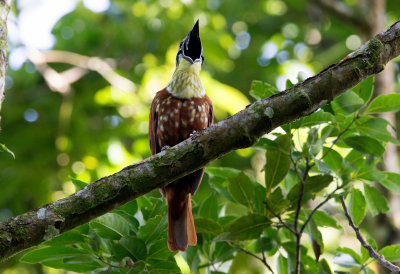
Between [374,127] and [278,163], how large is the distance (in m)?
0.52

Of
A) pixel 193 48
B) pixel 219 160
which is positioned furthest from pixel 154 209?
pixel 219 160

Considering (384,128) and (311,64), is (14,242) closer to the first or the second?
(384,128)

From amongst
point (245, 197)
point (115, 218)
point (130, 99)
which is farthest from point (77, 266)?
point (130, 99)

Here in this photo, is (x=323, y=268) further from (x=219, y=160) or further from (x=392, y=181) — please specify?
(x=219, y=160)

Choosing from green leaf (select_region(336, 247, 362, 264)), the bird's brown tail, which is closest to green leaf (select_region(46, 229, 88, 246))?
the bird's brown tail

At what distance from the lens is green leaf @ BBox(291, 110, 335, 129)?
2.47 metres

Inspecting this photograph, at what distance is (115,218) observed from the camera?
2.41 m

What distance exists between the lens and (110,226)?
238 centimetres

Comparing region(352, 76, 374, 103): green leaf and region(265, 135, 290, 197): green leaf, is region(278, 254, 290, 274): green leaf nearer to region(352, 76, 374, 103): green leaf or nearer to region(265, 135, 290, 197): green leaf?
region(265, 135, 290, 197): green leaf

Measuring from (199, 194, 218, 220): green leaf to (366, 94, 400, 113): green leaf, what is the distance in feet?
3.10

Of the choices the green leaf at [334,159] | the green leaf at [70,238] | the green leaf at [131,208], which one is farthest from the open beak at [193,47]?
the green leaf at [70,238]

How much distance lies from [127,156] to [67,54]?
1.50 m

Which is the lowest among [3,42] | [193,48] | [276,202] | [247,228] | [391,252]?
[391,252]

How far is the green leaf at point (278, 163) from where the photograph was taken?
2.59m
